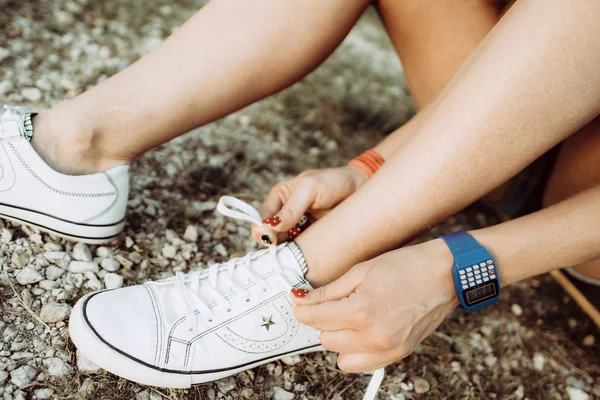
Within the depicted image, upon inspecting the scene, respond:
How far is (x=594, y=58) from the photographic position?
1.00 meters

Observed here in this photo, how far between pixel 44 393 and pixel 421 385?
3.23 ft

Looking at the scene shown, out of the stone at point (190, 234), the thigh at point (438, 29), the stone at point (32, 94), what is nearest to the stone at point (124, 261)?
the stone at point (190, 234)

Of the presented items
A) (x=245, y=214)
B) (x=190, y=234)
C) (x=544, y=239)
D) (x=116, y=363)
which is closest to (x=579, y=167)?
(x=544, y=239)

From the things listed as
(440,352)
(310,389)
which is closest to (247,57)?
(310,389)

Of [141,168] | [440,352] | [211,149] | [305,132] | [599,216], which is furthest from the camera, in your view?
[305,132]

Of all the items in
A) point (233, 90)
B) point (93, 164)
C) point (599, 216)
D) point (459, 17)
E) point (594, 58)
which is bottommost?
point (93, 164)

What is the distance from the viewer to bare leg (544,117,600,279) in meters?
1.40

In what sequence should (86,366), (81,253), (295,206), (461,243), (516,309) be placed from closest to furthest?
(461,243) < (86,366) < (295,206) < (81,253) < (516,309)

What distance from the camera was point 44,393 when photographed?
1.20 m

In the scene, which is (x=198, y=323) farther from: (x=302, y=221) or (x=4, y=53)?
(x=4, y=53)

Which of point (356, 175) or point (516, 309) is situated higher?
point (356, 175)

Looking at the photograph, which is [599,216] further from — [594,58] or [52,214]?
[52,214]

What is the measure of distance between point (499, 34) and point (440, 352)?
97 centimetres

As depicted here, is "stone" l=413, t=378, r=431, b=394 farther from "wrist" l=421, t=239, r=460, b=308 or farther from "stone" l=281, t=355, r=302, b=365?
"wrist" l=421, t=239, r=460, b=308
